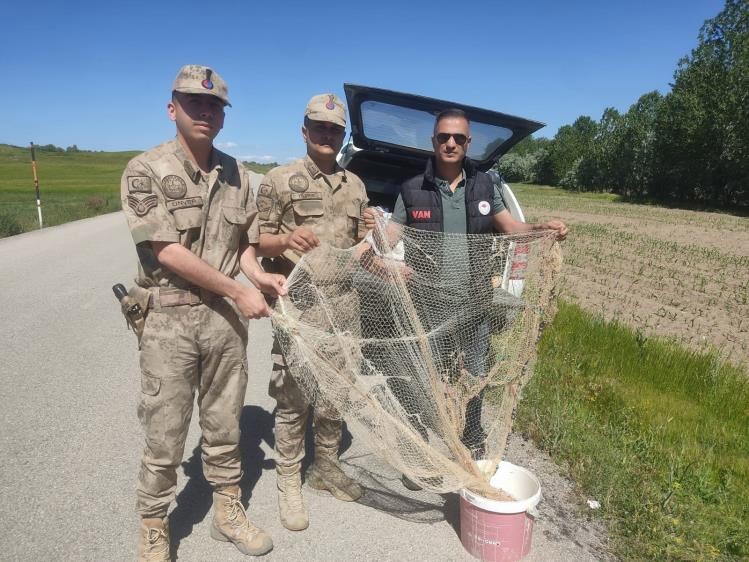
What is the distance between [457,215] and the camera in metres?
3.26

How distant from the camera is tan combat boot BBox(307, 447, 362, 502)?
328 centimetres

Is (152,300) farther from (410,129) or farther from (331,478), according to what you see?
(410,129)

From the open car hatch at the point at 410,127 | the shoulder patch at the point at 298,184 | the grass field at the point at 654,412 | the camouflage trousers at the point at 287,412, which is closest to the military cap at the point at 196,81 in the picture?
the shoulder patch at the point at 298,184

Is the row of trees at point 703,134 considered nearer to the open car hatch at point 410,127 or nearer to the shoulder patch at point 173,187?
the open car hatch at point 410,127

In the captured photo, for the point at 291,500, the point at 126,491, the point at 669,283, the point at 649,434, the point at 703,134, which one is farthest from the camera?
the point at 703,134

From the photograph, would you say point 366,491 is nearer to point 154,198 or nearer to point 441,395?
point 441,395

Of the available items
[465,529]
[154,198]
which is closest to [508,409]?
[465,529]

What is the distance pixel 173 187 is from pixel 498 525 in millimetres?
2223

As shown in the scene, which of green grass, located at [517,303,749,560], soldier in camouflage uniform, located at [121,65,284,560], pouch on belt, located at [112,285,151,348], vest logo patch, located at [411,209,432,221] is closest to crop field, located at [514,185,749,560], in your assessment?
green grass, located at [517,303,749,560]

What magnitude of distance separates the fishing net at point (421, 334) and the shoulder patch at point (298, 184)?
0.38m

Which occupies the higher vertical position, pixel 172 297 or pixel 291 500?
pixel 172 297

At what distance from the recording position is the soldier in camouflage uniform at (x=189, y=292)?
2.45 meters

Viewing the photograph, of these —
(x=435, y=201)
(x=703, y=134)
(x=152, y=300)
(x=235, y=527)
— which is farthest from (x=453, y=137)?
(x=703, y=134)

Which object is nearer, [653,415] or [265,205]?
[265,205]
